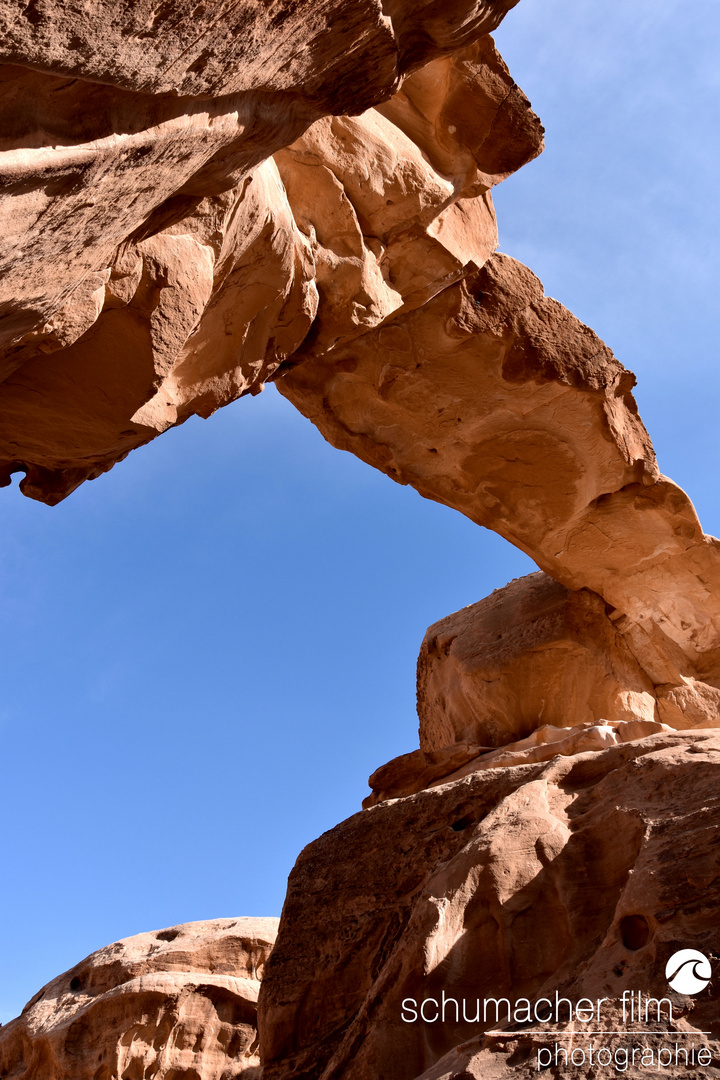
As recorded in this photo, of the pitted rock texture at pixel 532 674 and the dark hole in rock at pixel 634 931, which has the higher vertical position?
the pitted rock texture at pixel 532 674

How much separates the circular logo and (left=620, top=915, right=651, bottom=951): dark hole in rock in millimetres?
253

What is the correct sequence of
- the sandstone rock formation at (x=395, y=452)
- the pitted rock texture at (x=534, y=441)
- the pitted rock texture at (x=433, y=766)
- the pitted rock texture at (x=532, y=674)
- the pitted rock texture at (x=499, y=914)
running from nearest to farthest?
1. the sandstone rock formation at (x=395, y=452)
2. the pitted rock texture at (x=499, y=914)
3. the pitted rock texture at (x=433, y=766)
4. the pitted rock texture at (x=534, y=441)
5. the pitted rock texture at (x=532, y=674)

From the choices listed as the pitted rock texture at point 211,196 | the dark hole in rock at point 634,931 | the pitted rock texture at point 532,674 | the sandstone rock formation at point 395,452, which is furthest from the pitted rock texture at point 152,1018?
the pitted rock texture at point 211,196

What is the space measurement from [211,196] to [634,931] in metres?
3.61

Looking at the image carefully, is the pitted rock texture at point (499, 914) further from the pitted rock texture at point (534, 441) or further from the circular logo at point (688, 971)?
the pitted rock texture at point (534, 441)

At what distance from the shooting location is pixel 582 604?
897 cm

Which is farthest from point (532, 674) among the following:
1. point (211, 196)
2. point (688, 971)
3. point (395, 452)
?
point (211, 196)

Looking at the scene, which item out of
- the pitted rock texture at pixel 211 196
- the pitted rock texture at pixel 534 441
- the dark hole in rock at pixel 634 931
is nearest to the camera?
the pitted rock texture at pixel 211 196

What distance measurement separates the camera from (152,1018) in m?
7.19

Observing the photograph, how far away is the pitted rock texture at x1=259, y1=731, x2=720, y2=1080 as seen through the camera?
3.25 metres

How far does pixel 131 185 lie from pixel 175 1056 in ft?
21.8

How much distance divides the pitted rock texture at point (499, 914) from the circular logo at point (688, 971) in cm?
3

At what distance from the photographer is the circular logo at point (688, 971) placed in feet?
9.77

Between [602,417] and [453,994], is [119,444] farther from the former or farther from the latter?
[602,417]
